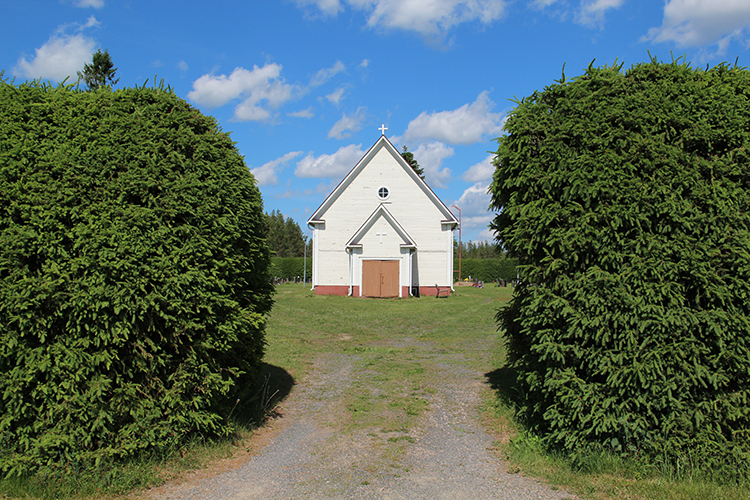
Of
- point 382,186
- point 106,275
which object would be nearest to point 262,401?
point 106,275

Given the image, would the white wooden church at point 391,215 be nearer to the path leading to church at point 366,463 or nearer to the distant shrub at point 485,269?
the path leading to church at point 366,463

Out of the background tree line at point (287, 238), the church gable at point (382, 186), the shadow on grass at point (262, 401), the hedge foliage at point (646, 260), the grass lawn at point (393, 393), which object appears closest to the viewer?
the grass lawn at point (393, 393)

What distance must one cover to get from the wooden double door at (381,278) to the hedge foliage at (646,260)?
860 inches

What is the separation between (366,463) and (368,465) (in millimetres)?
52

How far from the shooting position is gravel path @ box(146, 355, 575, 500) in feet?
14.3

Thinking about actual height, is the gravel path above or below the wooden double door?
below

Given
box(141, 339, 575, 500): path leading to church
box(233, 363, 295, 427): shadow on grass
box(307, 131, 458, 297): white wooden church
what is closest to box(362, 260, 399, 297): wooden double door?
box(307, 131, 458, 297): white wooden church

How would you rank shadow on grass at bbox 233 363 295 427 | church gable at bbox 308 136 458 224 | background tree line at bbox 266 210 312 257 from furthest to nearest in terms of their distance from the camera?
background tree line at bbox 266 210 312 257 → church gable at bbox 308 136 458 224 → shadow on grass at bbox 233 363 295 427

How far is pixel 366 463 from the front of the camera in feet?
16.5

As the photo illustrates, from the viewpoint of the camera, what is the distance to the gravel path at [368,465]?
437 centimetres

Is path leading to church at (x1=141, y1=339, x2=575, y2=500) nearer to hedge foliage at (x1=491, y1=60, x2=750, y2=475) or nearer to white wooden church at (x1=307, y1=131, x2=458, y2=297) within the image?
hedge foliage at (x1=491, y1=60, x2=750, y2=475)

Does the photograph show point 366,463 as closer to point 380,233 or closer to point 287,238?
point 380,233

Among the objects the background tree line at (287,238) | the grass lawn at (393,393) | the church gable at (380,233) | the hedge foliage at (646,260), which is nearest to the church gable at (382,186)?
the church gable at (380,233)

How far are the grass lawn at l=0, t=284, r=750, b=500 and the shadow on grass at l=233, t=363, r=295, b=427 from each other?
38 mm
